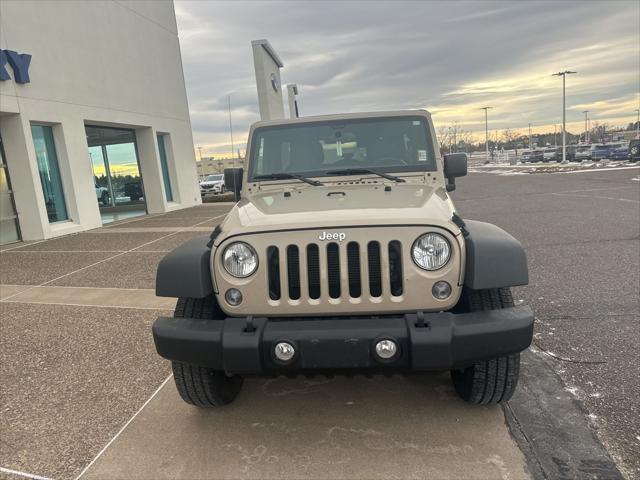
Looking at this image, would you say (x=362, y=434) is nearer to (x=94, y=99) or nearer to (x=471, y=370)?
(x=471, y=370)

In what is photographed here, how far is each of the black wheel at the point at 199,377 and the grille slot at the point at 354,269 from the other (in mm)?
833

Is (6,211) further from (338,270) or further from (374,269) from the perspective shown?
(374,269)

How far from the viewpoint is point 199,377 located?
9.02ft

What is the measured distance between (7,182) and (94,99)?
3389 millimetres

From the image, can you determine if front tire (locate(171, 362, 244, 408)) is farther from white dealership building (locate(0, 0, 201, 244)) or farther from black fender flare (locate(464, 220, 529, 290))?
white dealership building (locate(0, 0, 201, 244))

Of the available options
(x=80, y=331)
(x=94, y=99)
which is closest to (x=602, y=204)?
(x=80, y=331)

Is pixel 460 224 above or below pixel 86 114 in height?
below

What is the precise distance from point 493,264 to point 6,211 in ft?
37.1

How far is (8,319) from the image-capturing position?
197 inches

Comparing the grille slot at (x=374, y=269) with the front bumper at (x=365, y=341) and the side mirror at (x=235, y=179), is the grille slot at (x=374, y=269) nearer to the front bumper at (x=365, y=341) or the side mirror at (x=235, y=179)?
the front bumper at (x=365, y=341)

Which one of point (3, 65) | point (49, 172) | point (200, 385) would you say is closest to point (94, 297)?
point (200, 385)

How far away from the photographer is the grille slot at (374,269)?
95.6 inches

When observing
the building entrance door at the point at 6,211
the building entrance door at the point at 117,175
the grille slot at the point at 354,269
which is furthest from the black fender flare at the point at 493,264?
the building entrance door at the point at 117,175

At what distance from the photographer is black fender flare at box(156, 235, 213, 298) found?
250 centimetres
